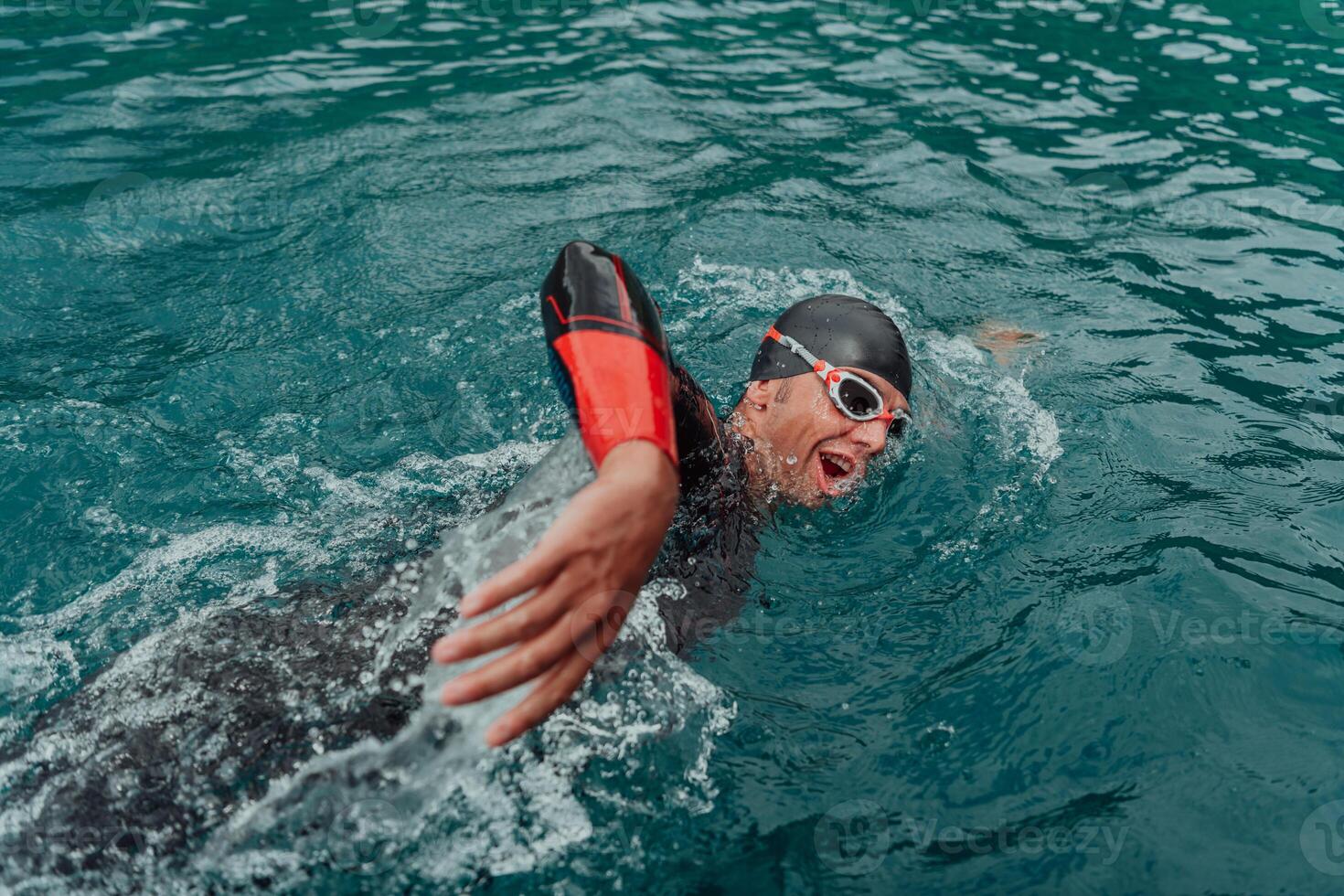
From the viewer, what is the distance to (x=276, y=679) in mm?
3449

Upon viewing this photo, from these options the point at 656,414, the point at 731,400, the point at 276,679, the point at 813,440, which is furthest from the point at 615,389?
the point at 731,400

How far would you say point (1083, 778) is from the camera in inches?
140

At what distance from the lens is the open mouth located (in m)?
4.42

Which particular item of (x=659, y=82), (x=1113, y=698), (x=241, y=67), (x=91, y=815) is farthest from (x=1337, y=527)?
(x=241, y=67)

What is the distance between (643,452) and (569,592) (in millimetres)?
416

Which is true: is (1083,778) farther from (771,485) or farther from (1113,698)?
(771,485)

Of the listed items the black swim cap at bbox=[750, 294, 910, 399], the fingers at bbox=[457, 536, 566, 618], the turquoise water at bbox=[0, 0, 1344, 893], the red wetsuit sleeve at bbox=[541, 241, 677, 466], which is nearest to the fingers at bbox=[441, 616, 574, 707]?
the fingers at bbox=[457, 536, 566, 618]

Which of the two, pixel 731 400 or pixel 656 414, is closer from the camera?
pixel 656 414

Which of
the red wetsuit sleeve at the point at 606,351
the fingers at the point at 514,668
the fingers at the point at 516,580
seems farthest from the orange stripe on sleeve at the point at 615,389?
the fingers at the point at 514,668

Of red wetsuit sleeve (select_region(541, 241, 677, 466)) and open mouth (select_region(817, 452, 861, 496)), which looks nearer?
red wetsuit sleeve (select_region(541, 241, 677, 466))

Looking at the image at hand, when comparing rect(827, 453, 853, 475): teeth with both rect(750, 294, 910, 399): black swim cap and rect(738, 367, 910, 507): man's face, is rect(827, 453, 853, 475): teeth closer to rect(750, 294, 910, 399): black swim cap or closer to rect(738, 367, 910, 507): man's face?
rect(738, 367, 910, 507): man's face

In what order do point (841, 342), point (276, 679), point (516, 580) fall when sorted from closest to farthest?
point (516, 580) → point (276, 679) → point (841, 342)

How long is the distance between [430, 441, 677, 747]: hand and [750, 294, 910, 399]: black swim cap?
202cm

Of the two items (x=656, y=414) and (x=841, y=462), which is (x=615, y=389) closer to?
(x=656, y=414)
